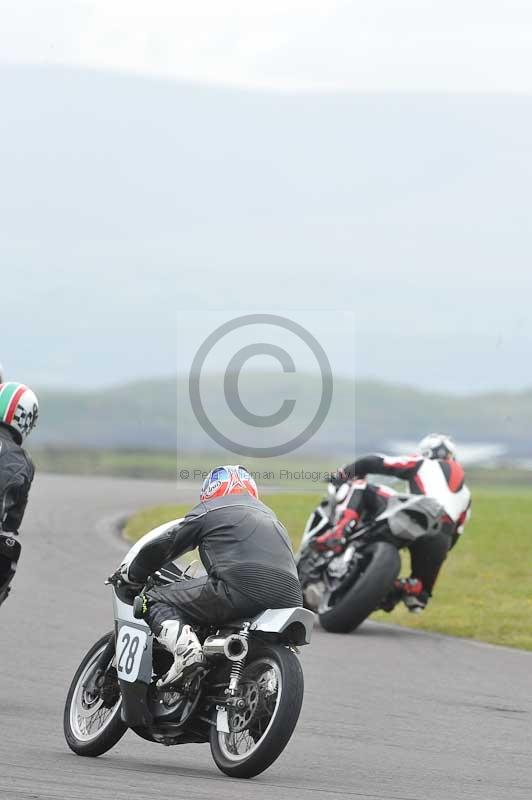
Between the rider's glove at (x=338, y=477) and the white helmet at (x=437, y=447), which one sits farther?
the white helmet at (x=437, y=447)

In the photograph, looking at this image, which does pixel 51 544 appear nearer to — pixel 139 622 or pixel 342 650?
pixel 342 650

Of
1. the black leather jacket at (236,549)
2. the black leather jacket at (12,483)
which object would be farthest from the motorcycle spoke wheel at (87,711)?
the black leather jacket at (12,483)

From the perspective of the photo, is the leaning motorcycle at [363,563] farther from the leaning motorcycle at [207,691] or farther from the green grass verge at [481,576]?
the leaning motorcycle at [207,691]

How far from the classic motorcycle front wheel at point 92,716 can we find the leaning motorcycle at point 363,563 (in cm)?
615

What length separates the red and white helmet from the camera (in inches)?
342

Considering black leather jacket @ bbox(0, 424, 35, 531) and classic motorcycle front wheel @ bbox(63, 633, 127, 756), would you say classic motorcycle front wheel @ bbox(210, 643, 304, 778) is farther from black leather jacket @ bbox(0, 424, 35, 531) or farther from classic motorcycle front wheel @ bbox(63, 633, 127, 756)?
black leather jacket @ bbox(0, 424, 35, 531)

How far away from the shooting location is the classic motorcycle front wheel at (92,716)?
27.8ft

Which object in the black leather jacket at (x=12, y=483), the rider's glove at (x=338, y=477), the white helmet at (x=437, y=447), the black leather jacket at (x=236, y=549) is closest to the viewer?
the black leather jacket at (x=236, y=549)

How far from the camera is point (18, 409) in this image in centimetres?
1028

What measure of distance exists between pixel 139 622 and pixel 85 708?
652mm

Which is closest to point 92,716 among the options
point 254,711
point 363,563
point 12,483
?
point 254,711

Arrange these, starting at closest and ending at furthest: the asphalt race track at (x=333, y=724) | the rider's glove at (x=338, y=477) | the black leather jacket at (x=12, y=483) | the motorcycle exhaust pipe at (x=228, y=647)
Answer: the asphalt race track at (x=333, y=724)
the motorcycle exhaust pipe at (x=228, y=647)
the black leather jacket at (x=12, y=483)
the rider's glove at (x=338, y=477)

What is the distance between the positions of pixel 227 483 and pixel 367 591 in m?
6.14

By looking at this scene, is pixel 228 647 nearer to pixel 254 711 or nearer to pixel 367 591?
pixel 254 711
